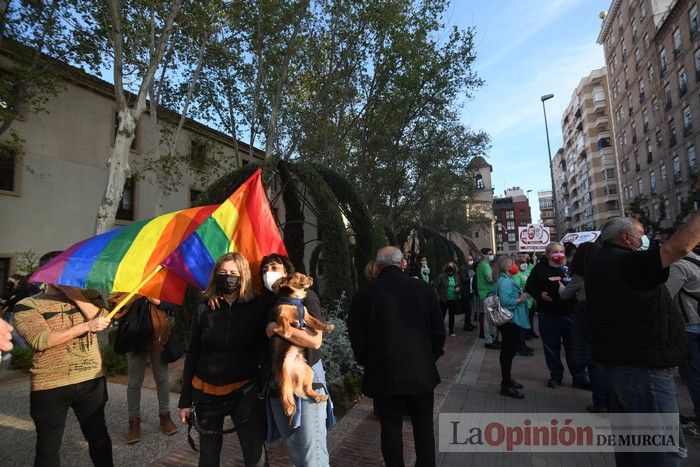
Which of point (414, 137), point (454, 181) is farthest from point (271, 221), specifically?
point (454, 181)

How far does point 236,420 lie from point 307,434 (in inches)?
19.3

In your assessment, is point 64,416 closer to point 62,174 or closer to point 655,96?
point 62,174

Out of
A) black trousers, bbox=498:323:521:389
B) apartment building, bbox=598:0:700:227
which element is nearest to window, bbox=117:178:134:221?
black trousers, bbox=498:323:521:389


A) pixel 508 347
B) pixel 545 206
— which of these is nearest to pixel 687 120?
pixel 508 347

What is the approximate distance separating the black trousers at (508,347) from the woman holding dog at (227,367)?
352 cm

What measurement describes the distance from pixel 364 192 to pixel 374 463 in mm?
15089

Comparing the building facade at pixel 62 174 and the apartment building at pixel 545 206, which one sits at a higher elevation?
the apartment building at pixel 545 206

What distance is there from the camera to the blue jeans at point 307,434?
8.21 ft

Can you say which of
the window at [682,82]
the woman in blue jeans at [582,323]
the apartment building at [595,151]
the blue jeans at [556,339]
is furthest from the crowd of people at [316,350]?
the apartment building at [595,151]

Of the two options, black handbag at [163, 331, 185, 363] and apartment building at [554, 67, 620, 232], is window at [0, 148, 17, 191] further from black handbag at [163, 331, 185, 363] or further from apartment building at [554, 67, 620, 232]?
apartment building at [554, 67, 620, 232]

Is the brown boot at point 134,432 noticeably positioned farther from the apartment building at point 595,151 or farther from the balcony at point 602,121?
the balcony at point 602,121

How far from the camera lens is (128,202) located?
17625mm

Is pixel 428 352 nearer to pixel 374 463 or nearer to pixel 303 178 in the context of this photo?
pixel 374 463

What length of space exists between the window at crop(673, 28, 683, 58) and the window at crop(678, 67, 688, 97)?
1.45 meters
